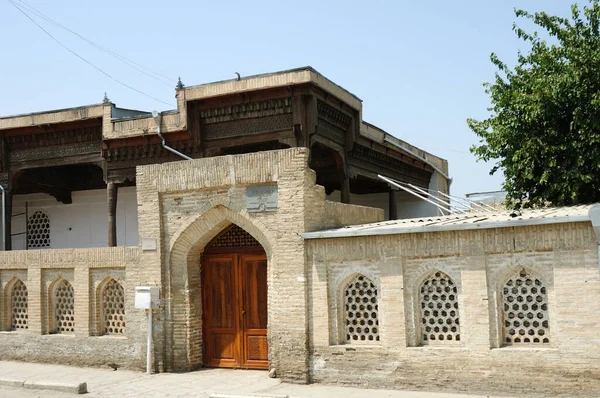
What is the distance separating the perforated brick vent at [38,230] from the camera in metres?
19.9

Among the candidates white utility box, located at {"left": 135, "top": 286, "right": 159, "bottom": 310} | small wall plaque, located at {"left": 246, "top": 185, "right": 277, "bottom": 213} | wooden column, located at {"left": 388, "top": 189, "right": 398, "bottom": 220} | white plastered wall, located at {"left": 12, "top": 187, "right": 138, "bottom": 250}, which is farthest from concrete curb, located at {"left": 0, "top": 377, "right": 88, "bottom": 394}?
wooden column, located at {"left": 388, "top": 189, "right": 398, "bottom": 220}

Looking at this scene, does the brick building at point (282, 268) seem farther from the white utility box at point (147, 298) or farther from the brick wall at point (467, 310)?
the white utility box at point (147, 298)

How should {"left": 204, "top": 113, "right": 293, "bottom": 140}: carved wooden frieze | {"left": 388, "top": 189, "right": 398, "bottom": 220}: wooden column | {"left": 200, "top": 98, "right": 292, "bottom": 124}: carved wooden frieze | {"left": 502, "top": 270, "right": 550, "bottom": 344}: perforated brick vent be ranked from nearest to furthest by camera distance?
{"left": 502, "top": 270, "right": 550, "bottom": 344}: perforated brick vent < {"left": 200, "top": 98, "right": 292, "bottom": 124}: carved wooden frieze < {"left": 204, "top": 113, "right": 293, "bottom": 140}: carved wooden frieze < {"left": 388, "top": 189, "right": 398, "bottom": 220}: wooden column

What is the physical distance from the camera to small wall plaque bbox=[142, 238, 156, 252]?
36.3 ft

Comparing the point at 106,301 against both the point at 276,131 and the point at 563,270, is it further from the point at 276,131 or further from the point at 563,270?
the point at 563,270

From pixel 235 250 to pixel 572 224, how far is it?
542cm

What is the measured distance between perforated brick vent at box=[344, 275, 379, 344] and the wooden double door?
5.75 ft

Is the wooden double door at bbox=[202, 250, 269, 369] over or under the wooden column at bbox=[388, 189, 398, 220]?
under

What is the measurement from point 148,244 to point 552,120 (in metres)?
7.37

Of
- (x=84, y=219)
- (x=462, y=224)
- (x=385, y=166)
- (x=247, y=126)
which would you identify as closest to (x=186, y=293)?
(x=247, y=126)

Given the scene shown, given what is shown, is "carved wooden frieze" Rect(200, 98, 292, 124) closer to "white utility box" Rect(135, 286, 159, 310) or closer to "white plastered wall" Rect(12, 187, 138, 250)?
"white utility box" Rect(135, 286, 159, 310)

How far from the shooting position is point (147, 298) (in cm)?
1091

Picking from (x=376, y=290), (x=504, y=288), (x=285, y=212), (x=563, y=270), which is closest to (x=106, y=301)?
(x=285, y=212)

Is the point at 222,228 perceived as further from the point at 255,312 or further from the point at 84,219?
the point at 84,219
